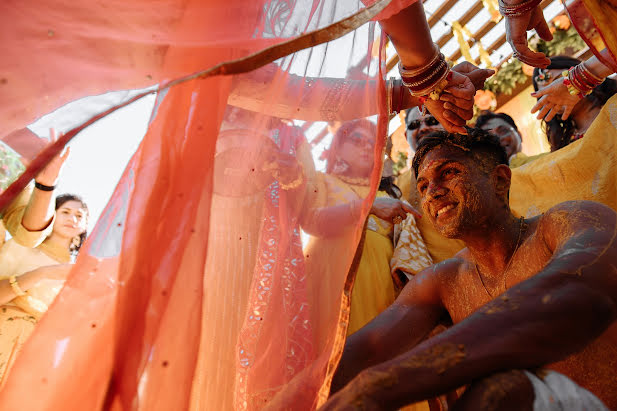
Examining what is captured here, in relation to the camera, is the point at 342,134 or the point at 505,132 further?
the point at 505,132

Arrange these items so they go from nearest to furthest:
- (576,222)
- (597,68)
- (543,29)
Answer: (576,222) < (543,29) < (597,68)

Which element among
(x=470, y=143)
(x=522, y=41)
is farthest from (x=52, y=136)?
(x=522, y=41)

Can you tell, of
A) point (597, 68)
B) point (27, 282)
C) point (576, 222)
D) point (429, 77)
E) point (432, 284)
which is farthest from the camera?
point (27, 282)

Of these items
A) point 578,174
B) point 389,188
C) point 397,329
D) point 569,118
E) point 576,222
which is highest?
point 569,118

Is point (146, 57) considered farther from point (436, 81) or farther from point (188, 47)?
point (436, 81)

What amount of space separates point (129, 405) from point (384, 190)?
2413 mm

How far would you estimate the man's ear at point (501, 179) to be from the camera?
1.70 metres

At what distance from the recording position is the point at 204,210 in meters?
1.09

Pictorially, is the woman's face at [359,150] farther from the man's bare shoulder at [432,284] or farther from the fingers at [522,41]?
the fingers at [522,41]

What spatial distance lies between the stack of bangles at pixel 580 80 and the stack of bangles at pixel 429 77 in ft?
3.24

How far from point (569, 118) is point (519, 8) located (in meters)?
1.45

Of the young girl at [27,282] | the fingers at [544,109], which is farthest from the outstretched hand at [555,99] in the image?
the young girl at [27,282]

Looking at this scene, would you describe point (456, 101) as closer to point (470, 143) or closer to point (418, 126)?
point (470, 143)

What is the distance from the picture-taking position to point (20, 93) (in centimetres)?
107
